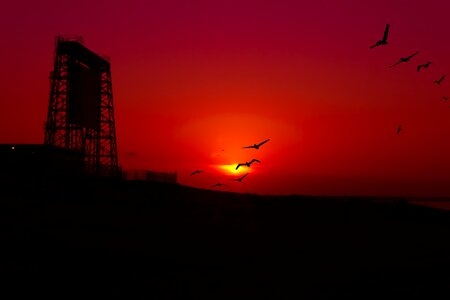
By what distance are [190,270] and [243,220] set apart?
1117cm

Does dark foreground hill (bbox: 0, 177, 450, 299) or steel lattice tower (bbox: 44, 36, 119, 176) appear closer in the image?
dark foreground hill (bbox: 0, 177, 450, 299)

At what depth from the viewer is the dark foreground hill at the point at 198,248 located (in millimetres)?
16000

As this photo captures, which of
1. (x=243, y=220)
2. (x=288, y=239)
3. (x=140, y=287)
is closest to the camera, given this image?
(x=140, y=287)

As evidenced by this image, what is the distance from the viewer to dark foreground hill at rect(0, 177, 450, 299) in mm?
16000

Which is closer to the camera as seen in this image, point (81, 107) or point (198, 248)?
point (198, 248)

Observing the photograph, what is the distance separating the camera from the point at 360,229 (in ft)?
96.8

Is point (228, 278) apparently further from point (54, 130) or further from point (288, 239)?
point (54, 130)

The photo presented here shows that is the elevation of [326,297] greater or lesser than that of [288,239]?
lesser

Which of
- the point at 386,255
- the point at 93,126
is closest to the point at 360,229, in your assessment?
the point at 386,255

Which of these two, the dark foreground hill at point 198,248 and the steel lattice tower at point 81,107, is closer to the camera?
the dark foreground hill at point 198,248

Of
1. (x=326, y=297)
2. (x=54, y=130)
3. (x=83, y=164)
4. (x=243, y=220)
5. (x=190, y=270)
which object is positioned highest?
(x=54, y=130)

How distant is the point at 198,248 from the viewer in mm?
21031

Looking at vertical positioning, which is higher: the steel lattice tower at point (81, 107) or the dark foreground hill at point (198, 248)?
the steel lattice tower at point (81, 107)

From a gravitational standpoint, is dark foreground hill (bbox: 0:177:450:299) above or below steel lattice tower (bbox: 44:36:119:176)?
below
